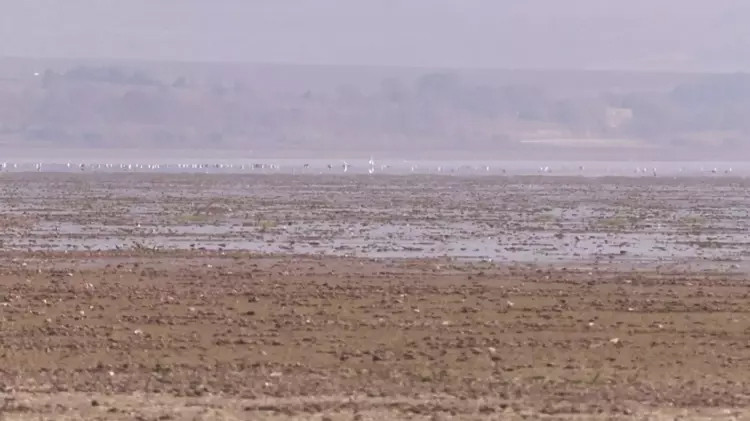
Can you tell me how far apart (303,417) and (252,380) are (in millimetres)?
1778

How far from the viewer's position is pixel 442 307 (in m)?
19.1

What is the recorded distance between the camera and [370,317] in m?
18.2

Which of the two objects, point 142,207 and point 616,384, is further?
point 142,207

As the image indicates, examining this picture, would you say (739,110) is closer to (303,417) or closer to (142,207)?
(142,207)

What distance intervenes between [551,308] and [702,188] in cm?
3829

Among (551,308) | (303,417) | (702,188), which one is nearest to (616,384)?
(303,417)

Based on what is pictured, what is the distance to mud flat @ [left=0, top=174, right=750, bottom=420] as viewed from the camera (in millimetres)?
13266

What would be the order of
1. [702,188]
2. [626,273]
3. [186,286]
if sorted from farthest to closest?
[702,188] < [626,273] < [186,286]

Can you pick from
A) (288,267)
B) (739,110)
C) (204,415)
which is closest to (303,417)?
(204,415)

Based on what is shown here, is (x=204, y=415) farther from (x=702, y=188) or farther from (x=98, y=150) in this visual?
(x=98, y=150)

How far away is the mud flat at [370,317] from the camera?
13266 mm

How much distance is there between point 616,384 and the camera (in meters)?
14.1

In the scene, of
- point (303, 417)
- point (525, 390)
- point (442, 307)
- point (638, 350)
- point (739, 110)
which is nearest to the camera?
point (303, 417)

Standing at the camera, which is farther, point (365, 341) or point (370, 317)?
point (370, 317)
